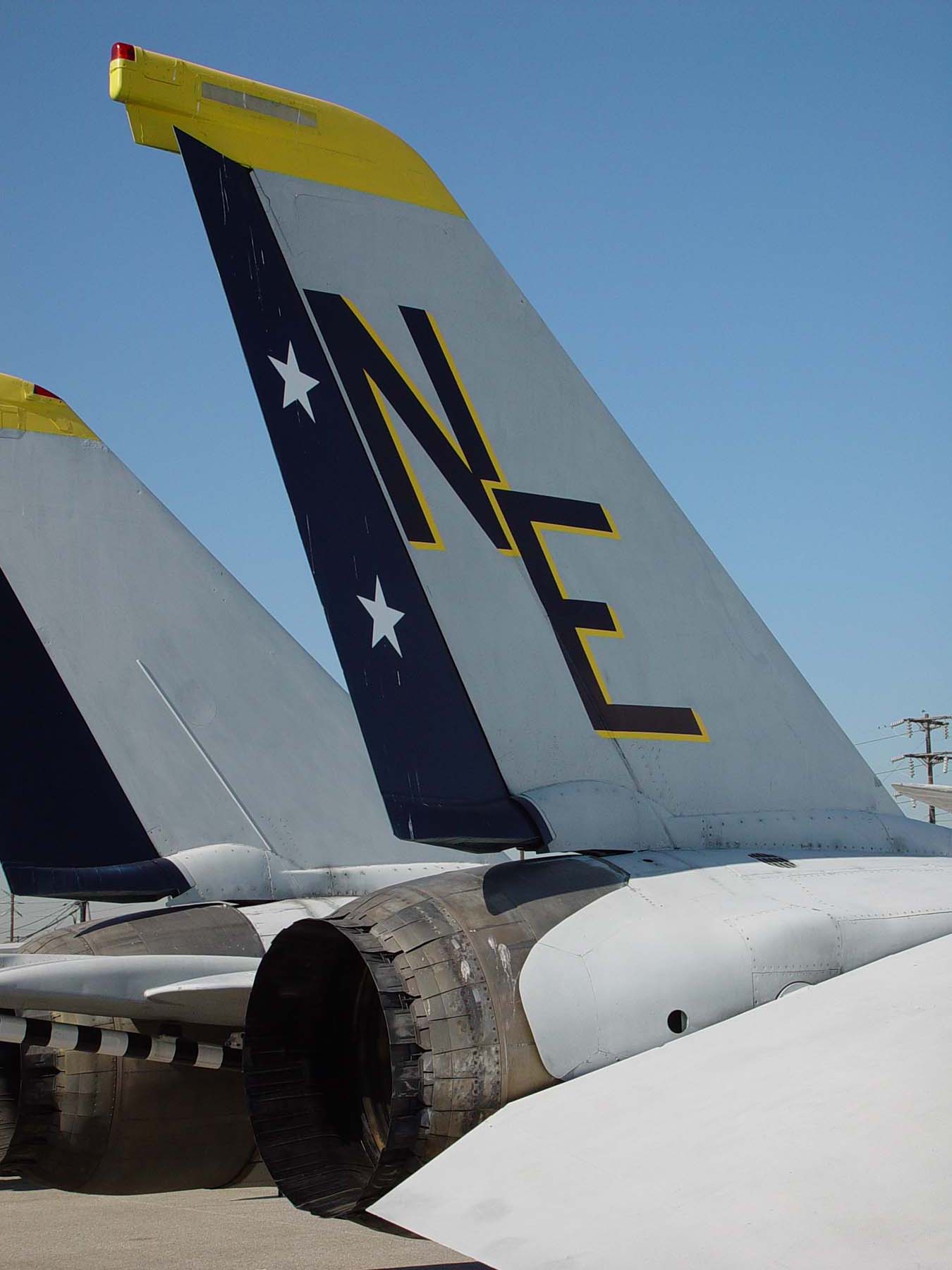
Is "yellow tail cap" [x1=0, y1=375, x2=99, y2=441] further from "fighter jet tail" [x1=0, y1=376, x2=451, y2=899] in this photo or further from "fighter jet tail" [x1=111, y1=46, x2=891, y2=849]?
"fighter jet tail" [x1=111, y1=46, x2=891, y2=849]

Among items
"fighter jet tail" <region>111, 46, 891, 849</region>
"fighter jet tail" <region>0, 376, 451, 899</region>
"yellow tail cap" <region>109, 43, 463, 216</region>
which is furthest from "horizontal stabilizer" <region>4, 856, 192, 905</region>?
"yellow tail cap" <region>109, 43, 463, 216</region>

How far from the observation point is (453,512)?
4.39 meters

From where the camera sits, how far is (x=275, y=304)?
4.41 meters

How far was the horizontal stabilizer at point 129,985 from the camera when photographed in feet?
11.6

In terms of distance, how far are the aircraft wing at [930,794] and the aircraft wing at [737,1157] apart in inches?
92.9

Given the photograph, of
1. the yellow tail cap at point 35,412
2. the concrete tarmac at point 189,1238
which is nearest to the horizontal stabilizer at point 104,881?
the concrete tarmac at point 189,1238

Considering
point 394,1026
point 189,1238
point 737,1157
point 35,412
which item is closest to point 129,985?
point 394,1026

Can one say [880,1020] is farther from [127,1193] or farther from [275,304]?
[127,1193]

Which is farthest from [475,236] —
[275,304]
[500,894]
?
[500,894]

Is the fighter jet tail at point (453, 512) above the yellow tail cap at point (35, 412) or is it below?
below

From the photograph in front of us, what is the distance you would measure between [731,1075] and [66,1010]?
1.87 meters

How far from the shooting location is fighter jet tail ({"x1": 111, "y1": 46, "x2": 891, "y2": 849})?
4.23 m

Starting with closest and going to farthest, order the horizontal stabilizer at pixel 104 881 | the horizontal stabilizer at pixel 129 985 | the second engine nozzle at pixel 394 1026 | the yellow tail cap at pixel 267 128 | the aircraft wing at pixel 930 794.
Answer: the second engine nozzle at pixel 394 1026 < the horizontal stabilizer at pixel 129 985 < the yellow tail cap at pixel 267 128 < the aircraft wing at pixel 930 794 < the horizontal stabilizer at pixel 104 881

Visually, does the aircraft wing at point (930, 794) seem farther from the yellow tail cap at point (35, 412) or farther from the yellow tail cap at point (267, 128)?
the yellow tail cap at point (35, 412)
